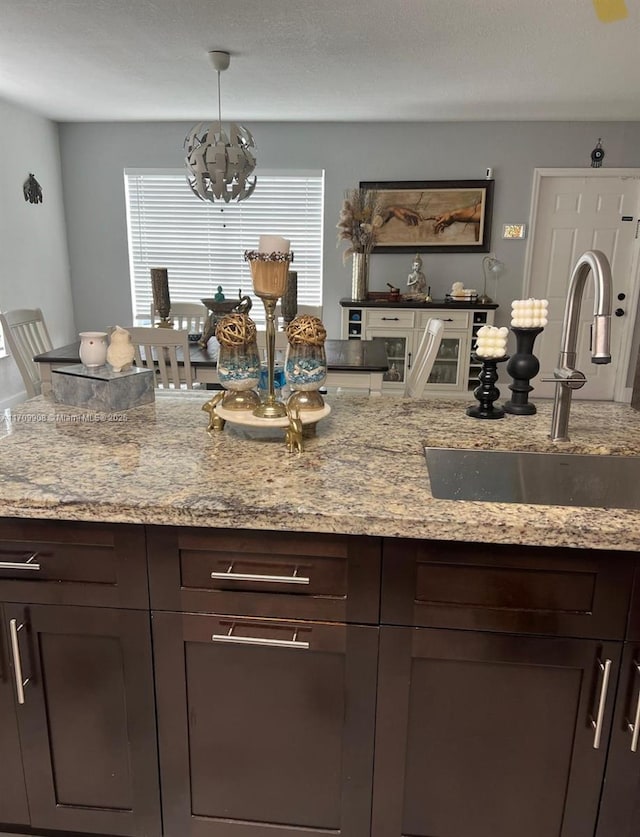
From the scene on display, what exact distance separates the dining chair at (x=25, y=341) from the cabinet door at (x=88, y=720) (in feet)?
7.64

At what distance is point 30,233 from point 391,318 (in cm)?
309

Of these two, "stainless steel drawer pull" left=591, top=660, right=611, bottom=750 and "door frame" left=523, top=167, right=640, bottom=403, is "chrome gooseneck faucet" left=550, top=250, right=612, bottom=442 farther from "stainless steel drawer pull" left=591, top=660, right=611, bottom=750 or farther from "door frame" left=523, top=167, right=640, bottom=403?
"door frame" left=523, top=167, right=640, bottom=403

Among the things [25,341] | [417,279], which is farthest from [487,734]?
[417,279]

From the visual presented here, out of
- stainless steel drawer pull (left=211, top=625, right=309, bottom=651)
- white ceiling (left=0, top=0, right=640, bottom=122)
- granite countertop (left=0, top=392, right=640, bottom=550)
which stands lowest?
stainless steel drawer pull (left=211, top=625, right=309, bottom=651)

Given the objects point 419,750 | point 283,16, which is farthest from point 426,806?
point 283,16

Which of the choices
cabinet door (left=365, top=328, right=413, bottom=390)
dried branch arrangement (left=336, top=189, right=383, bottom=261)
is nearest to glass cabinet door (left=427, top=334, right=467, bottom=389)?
cabinet door (left=365, top=328, right=413, bottom=390)

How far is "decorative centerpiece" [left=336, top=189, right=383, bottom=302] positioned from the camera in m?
5.00

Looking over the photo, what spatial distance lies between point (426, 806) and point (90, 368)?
1.41 m

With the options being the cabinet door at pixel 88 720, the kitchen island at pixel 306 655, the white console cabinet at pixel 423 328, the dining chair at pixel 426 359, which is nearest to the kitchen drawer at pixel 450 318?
the white console cabinet at pixel 423 328

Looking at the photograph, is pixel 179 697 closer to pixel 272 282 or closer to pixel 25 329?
pixel 272 282

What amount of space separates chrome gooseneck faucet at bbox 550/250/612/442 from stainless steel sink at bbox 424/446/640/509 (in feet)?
0.30

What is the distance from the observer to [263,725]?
125cm

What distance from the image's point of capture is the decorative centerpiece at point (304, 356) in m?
1.43

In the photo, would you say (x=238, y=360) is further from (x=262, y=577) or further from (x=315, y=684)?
(x=315, y=684)
